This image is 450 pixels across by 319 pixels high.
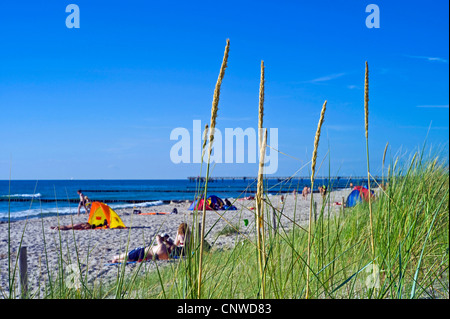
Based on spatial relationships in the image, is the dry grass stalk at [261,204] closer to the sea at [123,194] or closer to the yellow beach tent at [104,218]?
the sea at [123,194]

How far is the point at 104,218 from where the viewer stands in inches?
551

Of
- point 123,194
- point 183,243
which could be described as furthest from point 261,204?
point 123,194

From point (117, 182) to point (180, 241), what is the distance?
48.1 metres

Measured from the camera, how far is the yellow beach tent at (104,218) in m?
13.8

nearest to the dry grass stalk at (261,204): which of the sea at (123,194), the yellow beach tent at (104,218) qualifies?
the sea at (123,194)

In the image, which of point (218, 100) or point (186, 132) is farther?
point (186, 132)

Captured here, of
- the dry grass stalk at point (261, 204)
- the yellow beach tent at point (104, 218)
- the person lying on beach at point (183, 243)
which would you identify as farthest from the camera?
the yellow beach tent at point (104, 218)

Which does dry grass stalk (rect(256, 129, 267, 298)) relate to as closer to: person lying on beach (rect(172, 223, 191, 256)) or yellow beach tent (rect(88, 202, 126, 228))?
person lying on beach (rect(172, 223, 191, 256))

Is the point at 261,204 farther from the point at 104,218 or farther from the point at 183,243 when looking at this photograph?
the point at 104,218

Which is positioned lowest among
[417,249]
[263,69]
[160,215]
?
[160,215]
